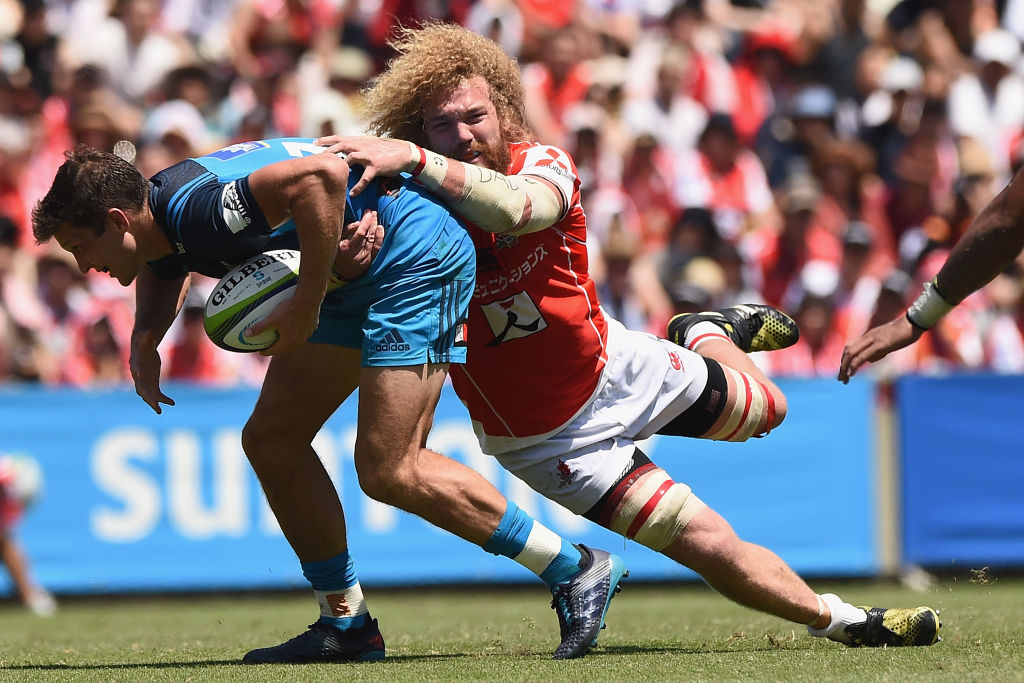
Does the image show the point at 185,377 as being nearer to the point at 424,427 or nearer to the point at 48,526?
the point at 48,526

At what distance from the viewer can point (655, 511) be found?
→ 16.0ft

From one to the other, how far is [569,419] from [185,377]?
5.01 meters

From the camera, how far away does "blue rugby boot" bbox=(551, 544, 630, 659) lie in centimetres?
490

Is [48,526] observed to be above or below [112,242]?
below

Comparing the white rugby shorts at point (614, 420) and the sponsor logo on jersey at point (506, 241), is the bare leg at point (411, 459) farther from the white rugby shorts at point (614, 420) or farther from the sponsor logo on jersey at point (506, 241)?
the sponsor logo on jersey at point (506, 241)

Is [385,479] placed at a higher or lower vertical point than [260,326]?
lower

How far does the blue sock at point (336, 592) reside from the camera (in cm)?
516

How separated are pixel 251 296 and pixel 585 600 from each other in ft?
5.08

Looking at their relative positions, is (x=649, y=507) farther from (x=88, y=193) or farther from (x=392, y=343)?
(x=88, y=193)

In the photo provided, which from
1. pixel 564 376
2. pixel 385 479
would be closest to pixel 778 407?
pixel 564 376

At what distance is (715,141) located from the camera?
11289mm

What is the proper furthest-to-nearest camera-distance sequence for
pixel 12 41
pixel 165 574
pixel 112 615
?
pixel 12 41 → pixel 165 574 → pixel 112 615

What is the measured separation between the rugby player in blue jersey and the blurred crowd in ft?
14.3

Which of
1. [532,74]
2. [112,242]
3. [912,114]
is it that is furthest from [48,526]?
[912,114]
